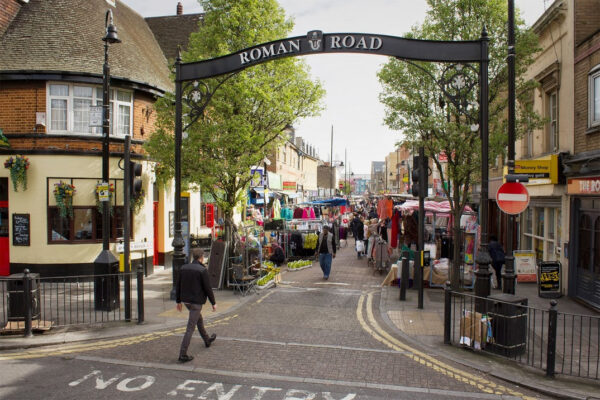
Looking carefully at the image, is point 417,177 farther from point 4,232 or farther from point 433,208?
point 4,232

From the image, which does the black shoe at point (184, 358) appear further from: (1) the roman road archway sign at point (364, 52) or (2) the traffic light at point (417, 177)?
(2) the traffic light at point (417, 177)

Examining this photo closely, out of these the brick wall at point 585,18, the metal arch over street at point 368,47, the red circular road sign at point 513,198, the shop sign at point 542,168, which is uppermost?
the brick wall at point 585,18

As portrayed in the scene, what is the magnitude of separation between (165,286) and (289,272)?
190 inches

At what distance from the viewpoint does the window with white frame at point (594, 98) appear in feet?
37.5

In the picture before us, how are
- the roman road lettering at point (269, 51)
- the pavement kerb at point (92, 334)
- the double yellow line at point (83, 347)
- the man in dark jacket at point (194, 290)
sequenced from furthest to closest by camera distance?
the roman road lettering at point (269, 51) < the pavement kerb at point (92, 334) < the double yellow line at point (83, 347) < the man in dark jacket at point (194, 290)

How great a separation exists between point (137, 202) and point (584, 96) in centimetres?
A: 1381

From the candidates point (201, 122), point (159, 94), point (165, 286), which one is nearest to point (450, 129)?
point (201, 122)

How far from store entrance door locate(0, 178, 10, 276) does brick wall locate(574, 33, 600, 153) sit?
17304 mm

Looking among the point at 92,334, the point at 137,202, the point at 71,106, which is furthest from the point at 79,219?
the point at 92,334

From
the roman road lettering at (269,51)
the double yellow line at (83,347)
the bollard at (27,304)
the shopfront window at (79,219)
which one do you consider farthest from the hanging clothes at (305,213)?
the bollard at (27,304)

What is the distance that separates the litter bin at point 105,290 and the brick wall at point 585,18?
1343cm

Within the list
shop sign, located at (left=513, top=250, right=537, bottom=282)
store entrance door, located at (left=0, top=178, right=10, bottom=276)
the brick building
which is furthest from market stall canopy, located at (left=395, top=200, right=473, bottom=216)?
store entrance door, located at (left=0, top=178, right=10, bottom=276)

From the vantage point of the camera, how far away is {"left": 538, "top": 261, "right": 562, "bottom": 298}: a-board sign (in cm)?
1252

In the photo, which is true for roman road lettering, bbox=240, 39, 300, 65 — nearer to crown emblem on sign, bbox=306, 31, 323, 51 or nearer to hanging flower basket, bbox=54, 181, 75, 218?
crown emblem on sign, bbox=306, 31, 323, 51
